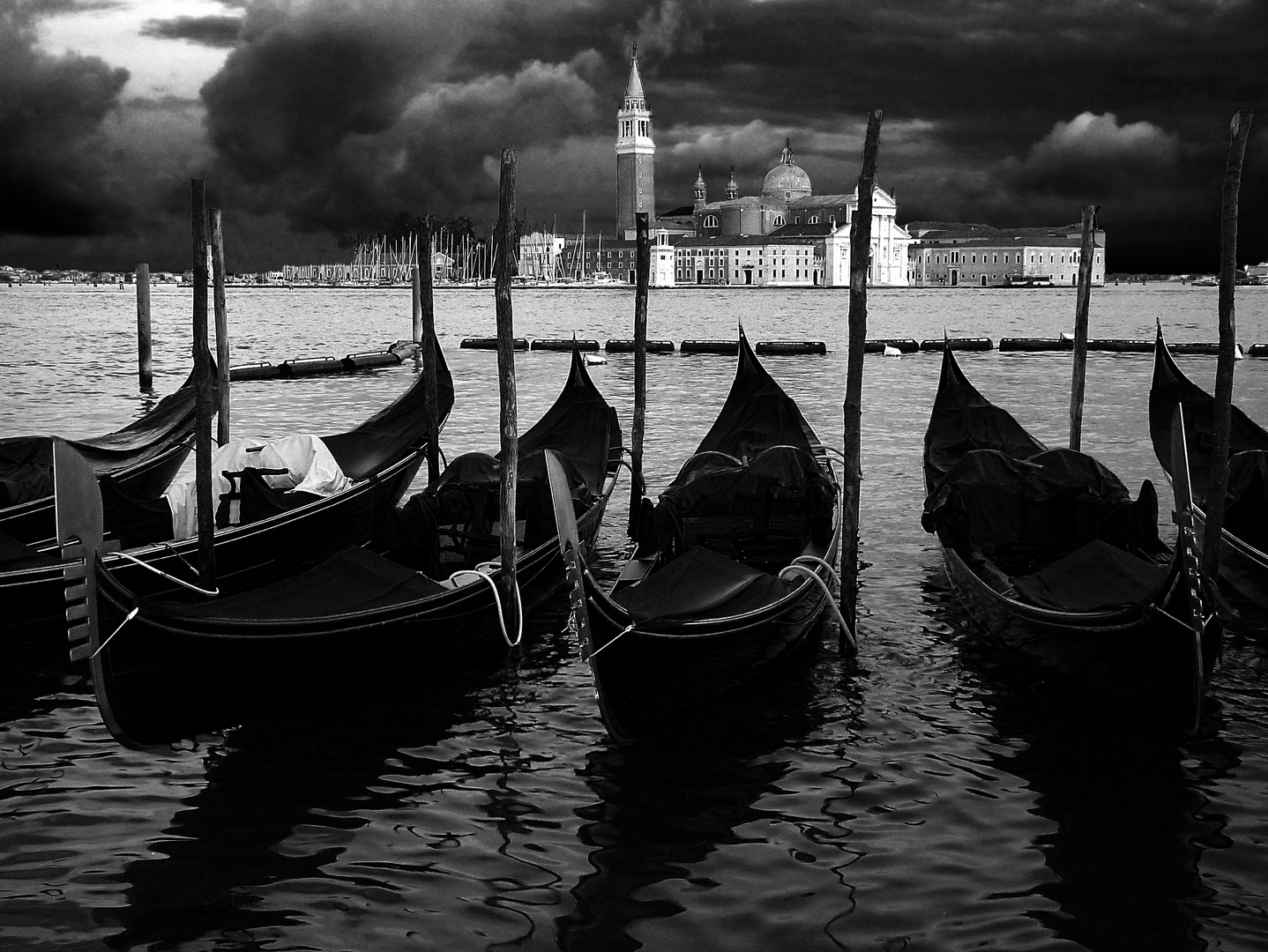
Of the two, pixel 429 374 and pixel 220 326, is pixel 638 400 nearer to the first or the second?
pixel 429 374

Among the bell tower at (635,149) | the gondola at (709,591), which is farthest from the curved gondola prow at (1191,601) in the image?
the bell tower at (635,149)

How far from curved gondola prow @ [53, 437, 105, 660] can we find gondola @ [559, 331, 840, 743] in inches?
53.5

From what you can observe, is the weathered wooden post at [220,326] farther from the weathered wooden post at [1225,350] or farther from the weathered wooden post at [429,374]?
the weathered wooden post at [1225,350]

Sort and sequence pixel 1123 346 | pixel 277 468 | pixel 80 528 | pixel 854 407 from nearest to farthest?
pixel 80 528 < pixel 854 407 < pixel 277 468 < pixel 1123 346

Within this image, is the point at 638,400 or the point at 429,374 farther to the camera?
the point at 638,400

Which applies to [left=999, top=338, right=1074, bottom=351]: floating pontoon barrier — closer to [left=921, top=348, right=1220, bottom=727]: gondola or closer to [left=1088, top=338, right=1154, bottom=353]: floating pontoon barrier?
[left=1088, top=338, right=1154, bottom=353]: floating pontoon barrier

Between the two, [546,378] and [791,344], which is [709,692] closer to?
[546,378]

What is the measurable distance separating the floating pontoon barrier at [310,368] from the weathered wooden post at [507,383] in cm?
1246

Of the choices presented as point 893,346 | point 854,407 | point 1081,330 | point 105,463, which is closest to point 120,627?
point 854,407

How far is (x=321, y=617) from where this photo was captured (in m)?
4.22

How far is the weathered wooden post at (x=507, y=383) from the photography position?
5199 mm

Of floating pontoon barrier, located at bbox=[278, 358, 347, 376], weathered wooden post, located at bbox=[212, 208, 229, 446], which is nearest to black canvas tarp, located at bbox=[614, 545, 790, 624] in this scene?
weathered wooden post, located at bbox=[212, 208, 229, 446]

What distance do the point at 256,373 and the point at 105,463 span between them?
420 inches

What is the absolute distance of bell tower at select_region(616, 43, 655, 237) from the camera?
287 feet
